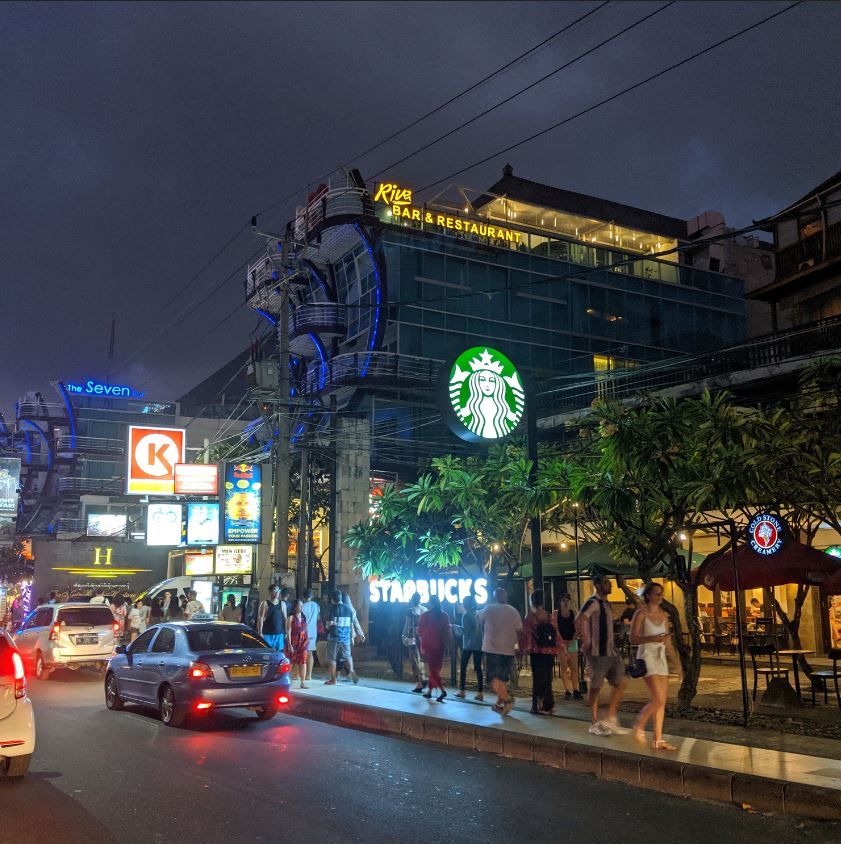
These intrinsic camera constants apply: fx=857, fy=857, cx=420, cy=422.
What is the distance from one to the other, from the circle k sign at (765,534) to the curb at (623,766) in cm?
377

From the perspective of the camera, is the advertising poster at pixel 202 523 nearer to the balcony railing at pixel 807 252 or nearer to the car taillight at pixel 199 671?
the car taillight at pixel 199 671

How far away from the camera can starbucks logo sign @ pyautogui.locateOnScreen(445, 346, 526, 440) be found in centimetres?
1346

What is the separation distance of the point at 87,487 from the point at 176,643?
55.3m

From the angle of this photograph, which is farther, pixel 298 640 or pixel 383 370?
pixel 383 370

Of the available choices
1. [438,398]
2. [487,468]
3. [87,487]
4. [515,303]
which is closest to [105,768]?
[438,398]

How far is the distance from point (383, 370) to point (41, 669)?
67.3ft

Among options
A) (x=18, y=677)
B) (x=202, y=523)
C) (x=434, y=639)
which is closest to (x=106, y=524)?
(x=202, y=523)

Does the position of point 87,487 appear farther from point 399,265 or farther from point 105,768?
point 105,768

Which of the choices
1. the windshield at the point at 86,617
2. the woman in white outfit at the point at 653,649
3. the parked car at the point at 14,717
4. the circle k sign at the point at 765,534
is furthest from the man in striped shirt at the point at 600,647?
the windshield at the point at 86,617

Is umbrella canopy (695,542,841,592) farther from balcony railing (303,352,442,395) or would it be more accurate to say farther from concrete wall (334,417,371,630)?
balcony railing (303,352,442,395)

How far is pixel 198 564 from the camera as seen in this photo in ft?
89.9

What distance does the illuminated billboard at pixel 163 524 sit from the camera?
101ft

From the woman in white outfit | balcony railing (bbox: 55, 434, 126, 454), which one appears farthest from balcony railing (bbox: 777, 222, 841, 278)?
balcony railing (bbox: 55, 434, 126, 454)

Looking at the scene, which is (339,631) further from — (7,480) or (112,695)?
(7,480)
